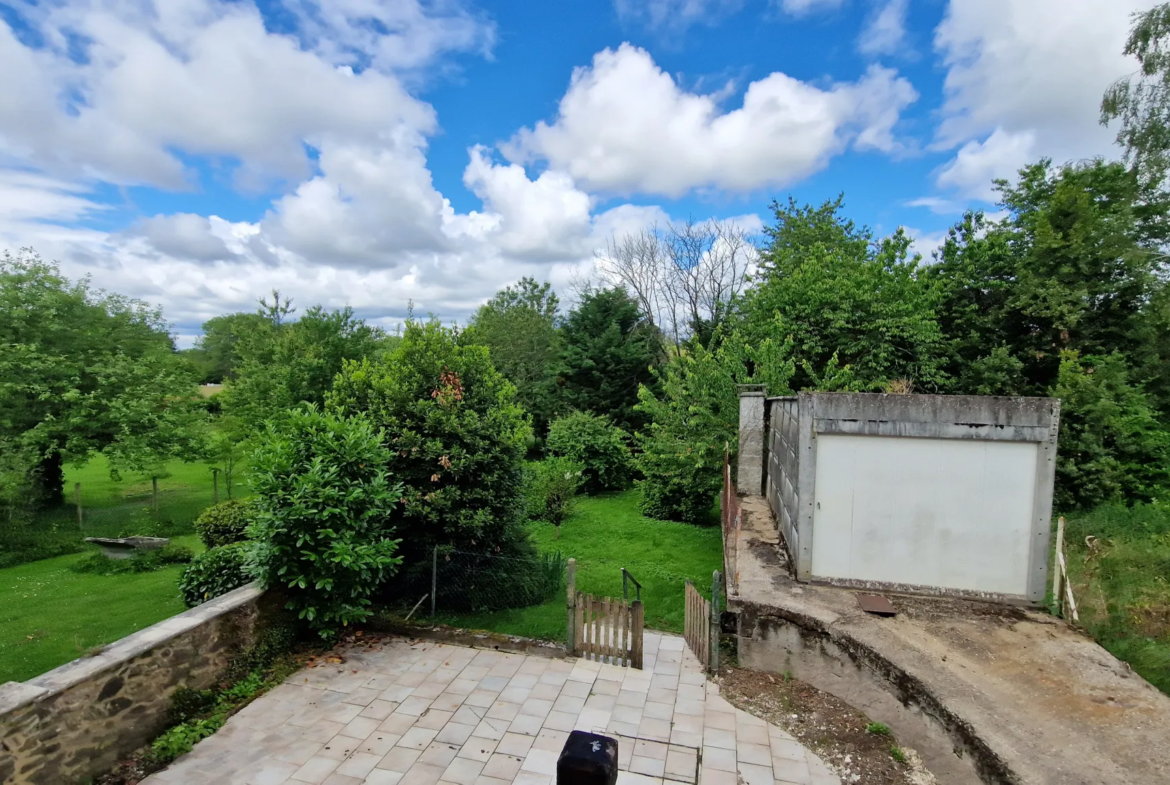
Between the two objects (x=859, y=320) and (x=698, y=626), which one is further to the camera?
(x=859, y=320)

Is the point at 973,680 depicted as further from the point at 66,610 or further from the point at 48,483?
the point at 48,483

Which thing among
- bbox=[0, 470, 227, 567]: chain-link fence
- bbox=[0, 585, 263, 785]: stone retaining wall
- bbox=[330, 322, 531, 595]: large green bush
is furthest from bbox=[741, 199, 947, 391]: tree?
bbox=[0, 470, 227, 567]: chain-link fence

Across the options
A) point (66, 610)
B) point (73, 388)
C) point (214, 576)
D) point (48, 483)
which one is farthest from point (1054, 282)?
point (48, 483)

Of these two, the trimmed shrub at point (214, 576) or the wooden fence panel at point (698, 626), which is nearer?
the wooden fence panel at point (698, 626)

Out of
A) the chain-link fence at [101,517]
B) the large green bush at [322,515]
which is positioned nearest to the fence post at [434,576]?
the large green bush at [322,515]

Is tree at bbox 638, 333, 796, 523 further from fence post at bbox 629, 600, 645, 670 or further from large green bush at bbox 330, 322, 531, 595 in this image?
fence post at bbox 629, 600, 645, 670

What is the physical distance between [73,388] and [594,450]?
13687 millimetres

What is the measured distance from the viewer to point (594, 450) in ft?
61.6

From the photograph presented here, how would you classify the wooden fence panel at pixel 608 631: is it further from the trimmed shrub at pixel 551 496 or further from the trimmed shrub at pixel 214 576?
the trimmed shrub at pixel 551 496

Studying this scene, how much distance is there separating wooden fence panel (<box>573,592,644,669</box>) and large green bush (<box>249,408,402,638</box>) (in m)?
2.38

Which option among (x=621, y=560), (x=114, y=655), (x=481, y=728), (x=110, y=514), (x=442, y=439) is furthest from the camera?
(x=110, y=514)

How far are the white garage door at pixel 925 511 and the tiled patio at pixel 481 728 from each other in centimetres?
253

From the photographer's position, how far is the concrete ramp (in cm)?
406

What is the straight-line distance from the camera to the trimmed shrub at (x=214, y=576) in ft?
24.1
